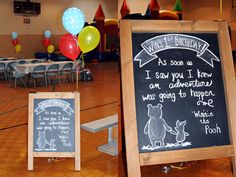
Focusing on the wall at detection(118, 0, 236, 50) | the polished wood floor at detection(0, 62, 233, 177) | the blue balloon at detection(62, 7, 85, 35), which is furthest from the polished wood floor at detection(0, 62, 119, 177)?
the wall at detection(118, 0, 236, 50)

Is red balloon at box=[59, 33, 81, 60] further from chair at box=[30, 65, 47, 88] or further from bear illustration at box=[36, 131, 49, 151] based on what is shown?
chair at box=[30, 65, 47, 88]

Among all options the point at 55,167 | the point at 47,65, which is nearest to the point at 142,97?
the point at 55,167

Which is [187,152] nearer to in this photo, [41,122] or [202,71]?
[202,71]

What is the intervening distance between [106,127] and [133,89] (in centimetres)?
171

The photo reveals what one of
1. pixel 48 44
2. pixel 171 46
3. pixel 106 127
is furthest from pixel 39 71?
pixel 171 46

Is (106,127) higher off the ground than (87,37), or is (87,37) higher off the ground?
(87,37)

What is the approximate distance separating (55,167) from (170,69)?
6.40 ft

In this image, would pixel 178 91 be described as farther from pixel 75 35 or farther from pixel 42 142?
pixel 75 35

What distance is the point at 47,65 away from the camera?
9602 millimetres

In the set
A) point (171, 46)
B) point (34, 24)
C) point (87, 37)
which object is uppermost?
point (34, 24)

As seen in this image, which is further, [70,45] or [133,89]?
[70,45]

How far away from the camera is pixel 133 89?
2.21 m

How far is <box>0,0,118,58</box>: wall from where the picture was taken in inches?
602

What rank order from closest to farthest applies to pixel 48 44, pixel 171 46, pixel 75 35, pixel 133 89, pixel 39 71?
1. pixel 133 89
2. pixel 171 46
3. pixel 75 35
4. pixel 39 71
5. pixel 48 44
